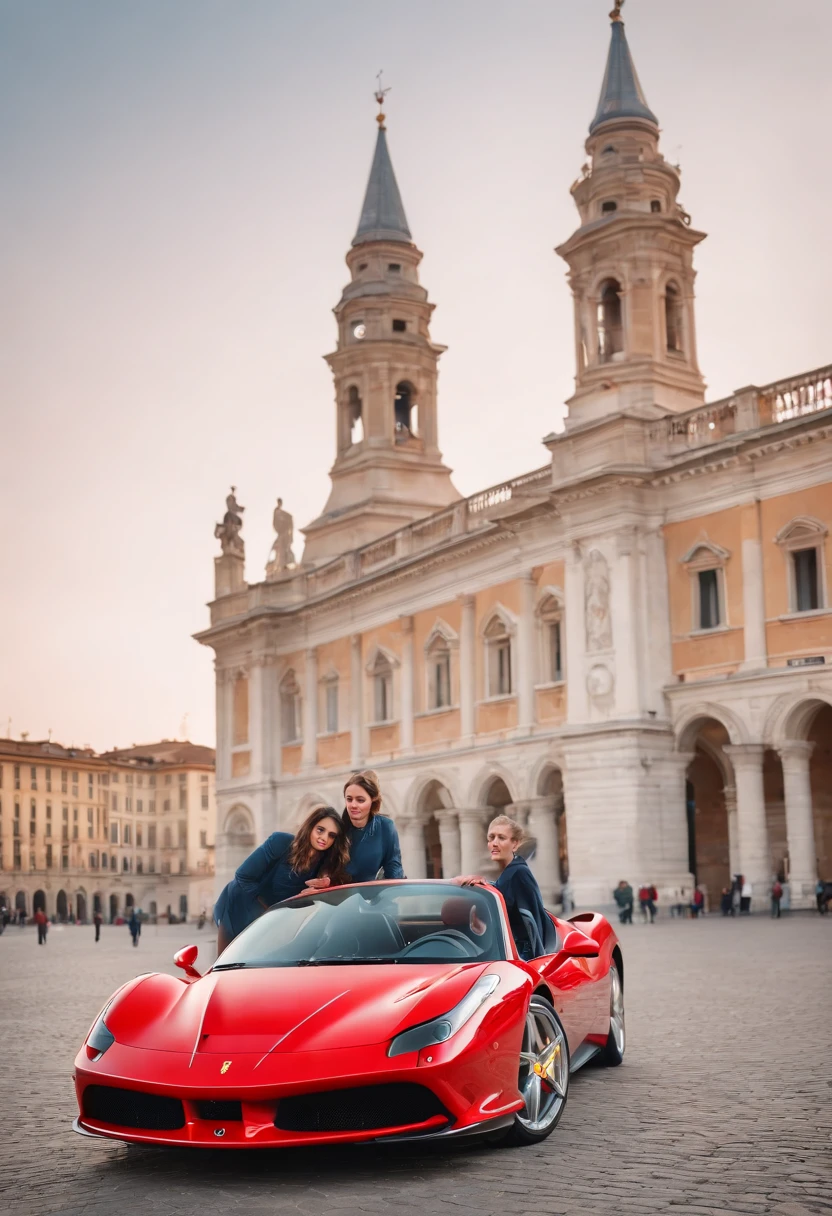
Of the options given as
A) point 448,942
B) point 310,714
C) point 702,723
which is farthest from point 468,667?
point 448,942

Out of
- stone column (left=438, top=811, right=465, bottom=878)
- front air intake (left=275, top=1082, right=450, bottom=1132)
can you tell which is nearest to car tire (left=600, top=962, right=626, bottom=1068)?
front air intake (left=275, top=1082, right=450, bottom=1132)

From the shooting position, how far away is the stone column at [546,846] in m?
38.6

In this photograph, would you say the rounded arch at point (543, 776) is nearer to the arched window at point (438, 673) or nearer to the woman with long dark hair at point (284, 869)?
the arched window at point (438, 673)

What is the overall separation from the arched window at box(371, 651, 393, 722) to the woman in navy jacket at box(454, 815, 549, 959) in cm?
3856

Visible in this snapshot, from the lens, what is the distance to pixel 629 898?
3203 cm

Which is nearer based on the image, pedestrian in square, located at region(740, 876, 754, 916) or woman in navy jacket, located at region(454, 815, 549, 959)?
woman in navy jacket, located at region(454, 815, 549, 959)

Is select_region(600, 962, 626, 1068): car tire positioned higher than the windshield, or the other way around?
the windshield

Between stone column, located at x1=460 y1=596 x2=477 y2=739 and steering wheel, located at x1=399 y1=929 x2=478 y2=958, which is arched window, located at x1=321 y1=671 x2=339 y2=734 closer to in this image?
stone column, located at x1=460 y1=596 x2=477 y2=739

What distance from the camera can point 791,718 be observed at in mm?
32375

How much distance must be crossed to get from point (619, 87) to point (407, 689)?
18767mm

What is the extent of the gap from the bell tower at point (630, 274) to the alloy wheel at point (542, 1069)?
32034 millimetres

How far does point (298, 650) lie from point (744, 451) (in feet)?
75.0

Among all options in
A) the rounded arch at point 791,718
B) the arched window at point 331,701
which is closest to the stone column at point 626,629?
the rounded arch at point 791,718

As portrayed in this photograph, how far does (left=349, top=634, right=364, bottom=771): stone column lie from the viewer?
4806cm
